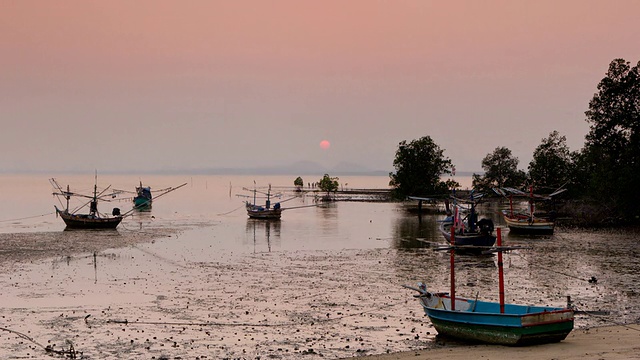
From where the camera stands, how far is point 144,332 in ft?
75.9

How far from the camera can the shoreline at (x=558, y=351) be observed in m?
18.4

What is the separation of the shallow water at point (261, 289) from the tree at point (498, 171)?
250 feet

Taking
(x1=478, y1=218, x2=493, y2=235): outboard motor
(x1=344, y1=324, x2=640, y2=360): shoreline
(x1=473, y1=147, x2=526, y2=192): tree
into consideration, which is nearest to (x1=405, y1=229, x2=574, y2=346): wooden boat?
(x1=344, y1=324, x2=640, y2=360): shoreline

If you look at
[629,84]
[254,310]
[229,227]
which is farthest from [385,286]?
[629,84]

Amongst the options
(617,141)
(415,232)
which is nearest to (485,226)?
(415,232)

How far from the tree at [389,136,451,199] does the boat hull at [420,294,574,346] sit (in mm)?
81842

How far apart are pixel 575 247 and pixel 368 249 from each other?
1659cm

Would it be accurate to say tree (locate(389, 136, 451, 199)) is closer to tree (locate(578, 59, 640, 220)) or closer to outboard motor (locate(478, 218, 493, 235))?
tree (locate(578, 59, 640, 220))

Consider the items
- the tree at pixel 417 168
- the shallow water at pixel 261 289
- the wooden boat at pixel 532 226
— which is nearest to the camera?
the shallow water at pixel 261 289

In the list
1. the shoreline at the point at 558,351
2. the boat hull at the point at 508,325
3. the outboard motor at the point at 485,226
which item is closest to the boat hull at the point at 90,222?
the outboard motor at the point at 485,226

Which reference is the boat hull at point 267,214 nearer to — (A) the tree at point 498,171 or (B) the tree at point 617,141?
(B) the tree at point 617,141

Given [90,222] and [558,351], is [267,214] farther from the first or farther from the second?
[558,351]

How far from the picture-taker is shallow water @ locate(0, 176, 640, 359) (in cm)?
2191

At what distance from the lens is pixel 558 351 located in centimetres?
1902
